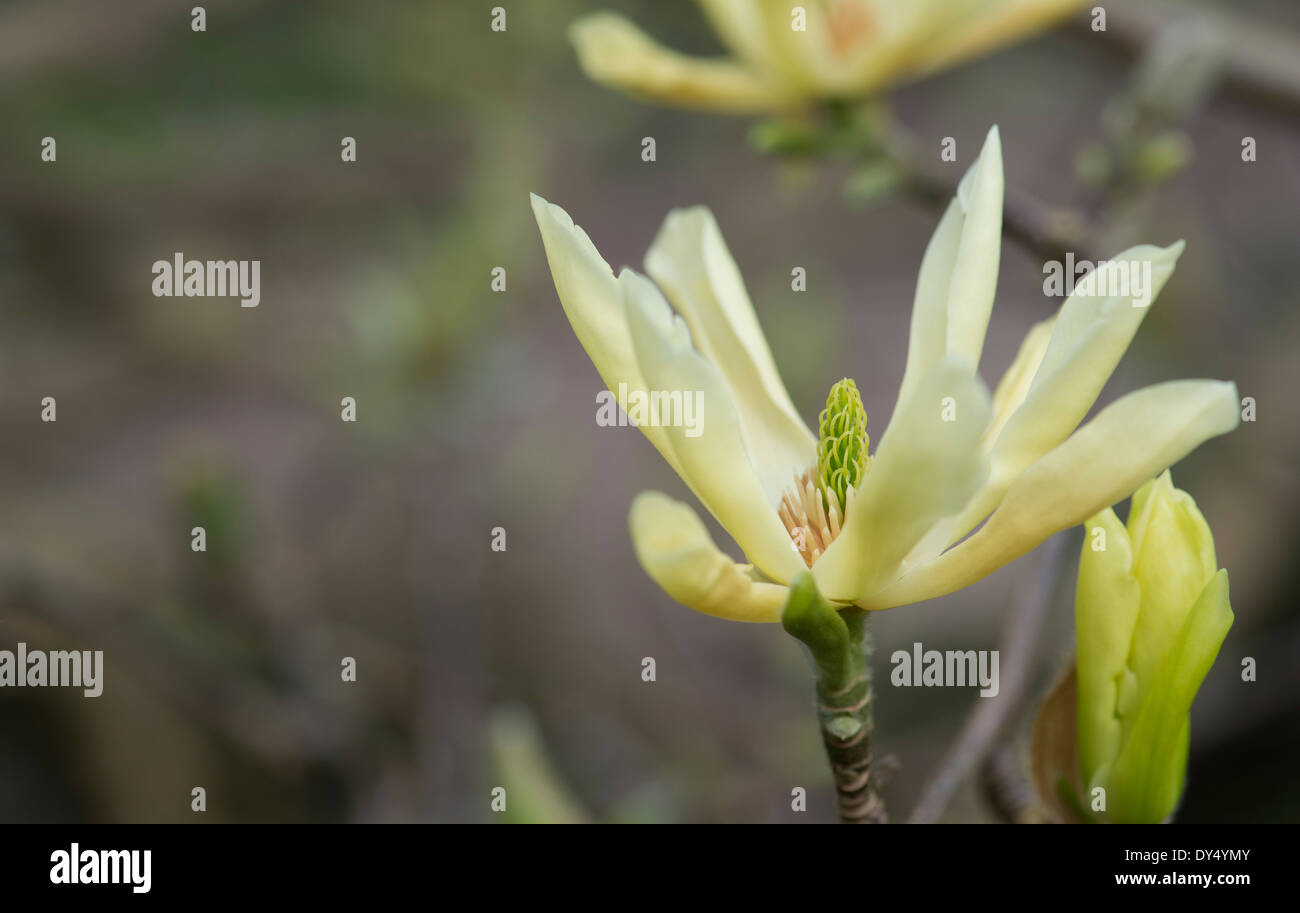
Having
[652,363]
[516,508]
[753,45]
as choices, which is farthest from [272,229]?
[652,363]

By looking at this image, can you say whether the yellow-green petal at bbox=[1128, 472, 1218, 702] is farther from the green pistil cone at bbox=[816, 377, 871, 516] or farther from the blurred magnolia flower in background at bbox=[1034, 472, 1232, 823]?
the green pistil cone at bbox=[816, 377, 871, 516]

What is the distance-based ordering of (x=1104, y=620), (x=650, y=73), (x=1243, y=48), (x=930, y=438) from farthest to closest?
(x=1243, y=48) → (x=650, y=73) → (x=1104, y=620) → (x=930, y=438)

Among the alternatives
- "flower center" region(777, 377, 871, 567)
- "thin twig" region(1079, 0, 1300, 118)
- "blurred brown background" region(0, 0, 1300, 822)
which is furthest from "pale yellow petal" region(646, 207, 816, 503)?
"thin twig" region(1079, 0, 1300, 118)

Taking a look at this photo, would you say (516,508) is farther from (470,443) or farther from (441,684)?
(441,684)

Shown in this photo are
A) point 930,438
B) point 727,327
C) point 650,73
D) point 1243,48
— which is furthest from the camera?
point 1243,48

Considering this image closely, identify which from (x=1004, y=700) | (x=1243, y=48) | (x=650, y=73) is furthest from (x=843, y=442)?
(x=1243, y=48)

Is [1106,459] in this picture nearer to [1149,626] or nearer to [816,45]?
[1149,626]
